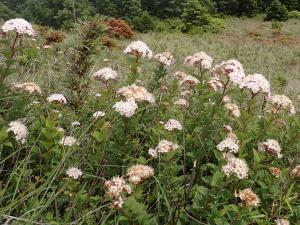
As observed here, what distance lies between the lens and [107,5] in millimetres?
34875

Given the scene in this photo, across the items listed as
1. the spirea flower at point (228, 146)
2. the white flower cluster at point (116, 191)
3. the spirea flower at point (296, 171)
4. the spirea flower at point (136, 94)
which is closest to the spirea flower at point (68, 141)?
the spirea flower at point (136, 94)

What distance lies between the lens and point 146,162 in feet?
8.50

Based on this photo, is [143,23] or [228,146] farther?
[143,23]

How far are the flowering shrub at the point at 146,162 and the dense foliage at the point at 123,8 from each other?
27.8m

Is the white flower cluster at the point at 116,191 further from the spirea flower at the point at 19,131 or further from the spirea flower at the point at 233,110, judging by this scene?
the spirea flower at the point at 233,110

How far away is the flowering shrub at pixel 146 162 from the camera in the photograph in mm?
2217

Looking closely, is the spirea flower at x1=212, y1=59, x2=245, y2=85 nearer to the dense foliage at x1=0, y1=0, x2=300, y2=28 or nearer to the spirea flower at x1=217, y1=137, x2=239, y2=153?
the spirea flower at x1=217, y1=137, x2=239, y2=153

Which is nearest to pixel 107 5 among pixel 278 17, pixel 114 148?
pixel 278 17

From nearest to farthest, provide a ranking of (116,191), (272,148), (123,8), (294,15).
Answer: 1. (116,191)
2. (272,148)
3. (123,8)
4. (294,15)

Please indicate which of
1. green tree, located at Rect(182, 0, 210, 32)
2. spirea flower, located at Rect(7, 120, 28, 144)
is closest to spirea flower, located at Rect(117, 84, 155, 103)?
spirea flower, located at Rect(7, 120, 28, 144)

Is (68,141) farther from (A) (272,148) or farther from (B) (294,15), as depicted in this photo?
(B) (294,15)

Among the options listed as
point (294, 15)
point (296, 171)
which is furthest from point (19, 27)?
point (294, 15)

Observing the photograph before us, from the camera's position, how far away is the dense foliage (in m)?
34.2

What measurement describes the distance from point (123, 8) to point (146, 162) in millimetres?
33263
